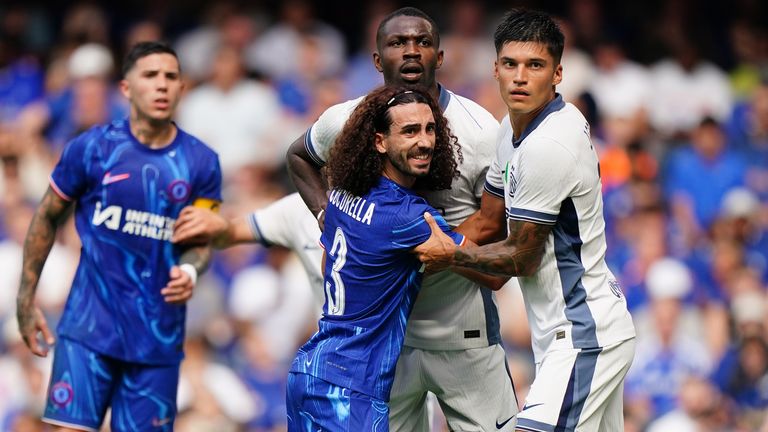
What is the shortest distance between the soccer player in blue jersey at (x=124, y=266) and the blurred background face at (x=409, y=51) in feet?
4.91

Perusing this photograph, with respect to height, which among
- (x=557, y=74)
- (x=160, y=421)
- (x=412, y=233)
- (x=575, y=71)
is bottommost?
(x=160, y=421)

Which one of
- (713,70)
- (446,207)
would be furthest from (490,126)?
(713,70)

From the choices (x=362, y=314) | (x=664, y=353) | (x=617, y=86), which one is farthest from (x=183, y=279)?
(x=617, y=86)

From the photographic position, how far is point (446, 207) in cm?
781

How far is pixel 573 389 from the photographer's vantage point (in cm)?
698

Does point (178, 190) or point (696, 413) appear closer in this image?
point (178, 190)

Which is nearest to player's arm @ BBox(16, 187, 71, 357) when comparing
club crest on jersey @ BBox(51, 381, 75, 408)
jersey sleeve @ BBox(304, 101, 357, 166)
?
club crest on jersey @ BBox(51, 381, 75, 408)

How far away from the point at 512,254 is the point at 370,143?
89 cm

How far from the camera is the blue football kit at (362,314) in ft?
22.7

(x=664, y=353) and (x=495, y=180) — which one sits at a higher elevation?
(x=495, y=180)

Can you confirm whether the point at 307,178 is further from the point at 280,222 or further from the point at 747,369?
the point at 747,369

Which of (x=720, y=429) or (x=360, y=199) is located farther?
(x=720, y=429)

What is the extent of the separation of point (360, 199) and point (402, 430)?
1556 millimetres

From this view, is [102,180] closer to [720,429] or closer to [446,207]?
[446,207]
